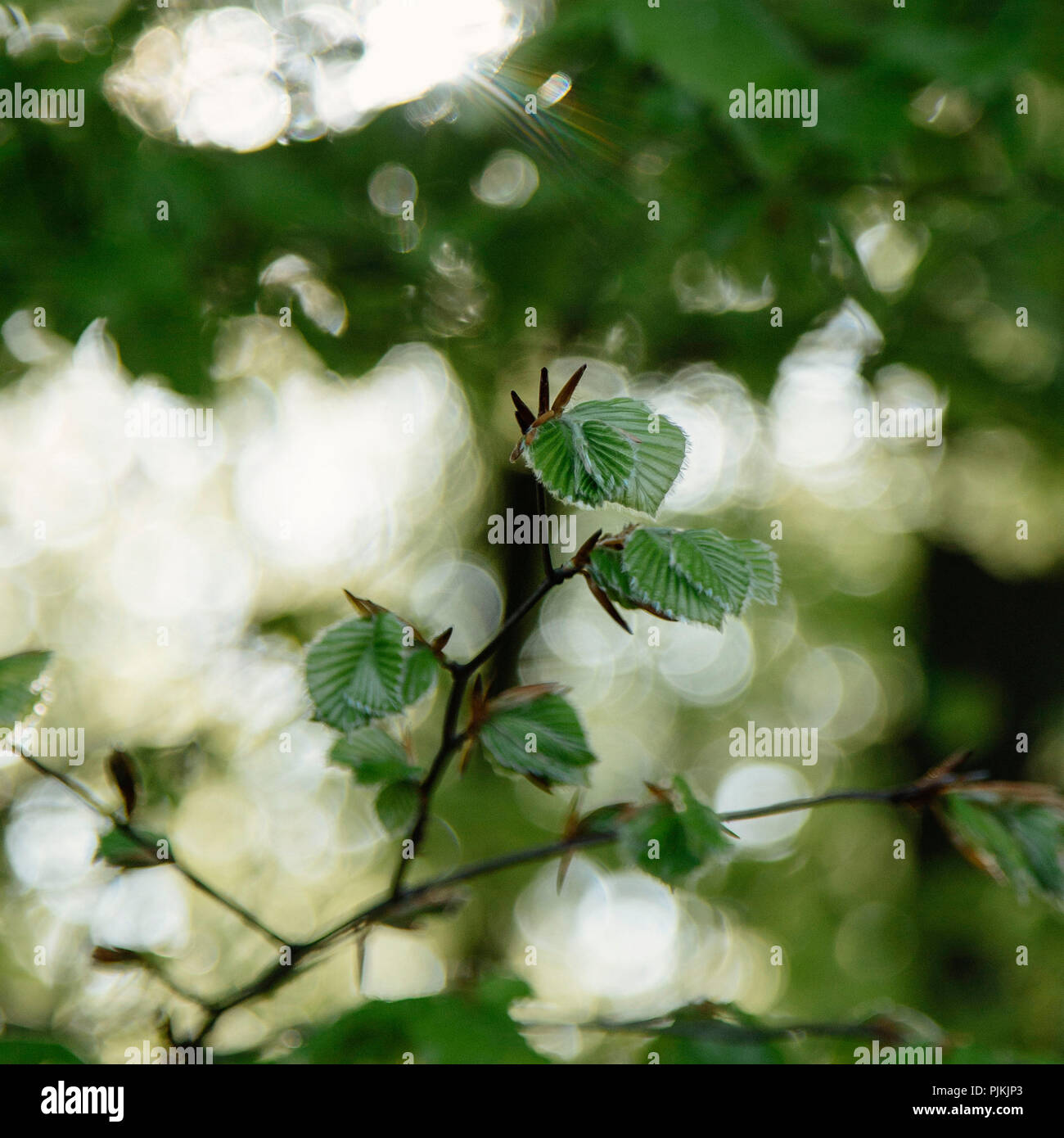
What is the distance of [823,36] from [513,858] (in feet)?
4.96

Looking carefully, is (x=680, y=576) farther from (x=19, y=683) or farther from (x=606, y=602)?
(x=19, y=683)

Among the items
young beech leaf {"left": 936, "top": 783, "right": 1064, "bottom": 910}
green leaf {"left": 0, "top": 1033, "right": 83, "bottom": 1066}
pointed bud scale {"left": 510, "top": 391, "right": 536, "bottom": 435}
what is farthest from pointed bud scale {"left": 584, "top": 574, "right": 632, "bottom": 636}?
green leaf {"left": 0, "top": 1033, "right": 83, "bottom": 1066}

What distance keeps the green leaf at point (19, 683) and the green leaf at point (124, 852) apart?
0.14 m

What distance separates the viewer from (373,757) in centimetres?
76

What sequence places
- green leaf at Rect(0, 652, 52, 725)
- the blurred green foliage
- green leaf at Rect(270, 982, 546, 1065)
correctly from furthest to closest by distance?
the blurred green foliage
green leaf at Rect(270, 982, 546, 1065)
green leaf at Rect(0, 652, 52, 725)

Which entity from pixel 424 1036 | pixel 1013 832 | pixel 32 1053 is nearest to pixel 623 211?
pixel 1013 832

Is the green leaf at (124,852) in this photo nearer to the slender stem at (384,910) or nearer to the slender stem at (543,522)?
the slender stem at (384,910)

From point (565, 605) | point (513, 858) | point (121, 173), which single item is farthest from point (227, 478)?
point (513, 858)

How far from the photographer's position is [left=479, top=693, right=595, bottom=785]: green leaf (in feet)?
2.34

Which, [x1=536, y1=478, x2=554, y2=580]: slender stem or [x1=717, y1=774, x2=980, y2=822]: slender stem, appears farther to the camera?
[x1=717, y1=774, x2=980, y2=822]: slender stem

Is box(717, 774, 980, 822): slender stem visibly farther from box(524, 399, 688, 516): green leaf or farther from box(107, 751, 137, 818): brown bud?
box(107, 751, 137, 818): brown bud

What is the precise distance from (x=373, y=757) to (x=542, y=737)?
0.15 metres

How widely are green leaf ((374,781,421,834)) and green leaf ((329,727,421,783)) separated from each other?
1cm

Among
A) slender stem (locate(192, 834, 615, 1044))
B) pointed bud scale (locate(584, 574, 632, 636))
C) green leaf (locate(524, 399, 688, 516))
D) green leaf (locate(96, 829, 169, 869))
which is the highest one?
green leaf (locate(524, 399, 688, 516))
